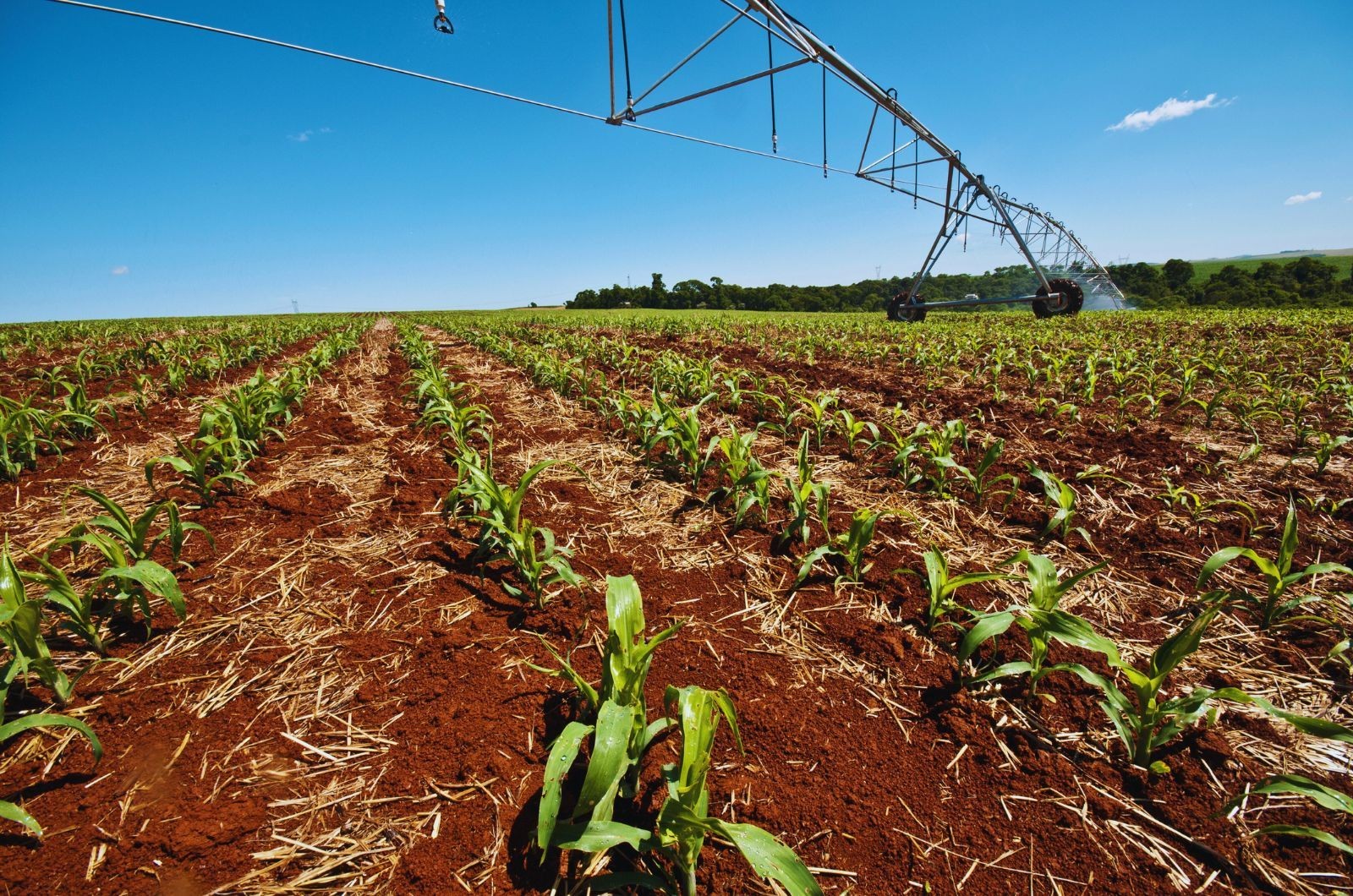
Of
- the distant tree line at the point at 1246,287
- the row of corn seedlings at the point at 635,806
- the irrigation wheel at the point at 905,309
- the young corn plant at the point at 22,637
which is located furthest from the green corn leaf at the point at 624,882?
the distant tree line at the point at 1246,287

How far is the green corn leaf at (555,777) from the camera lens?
1.06 metres

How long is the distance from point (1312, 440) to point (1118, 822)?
4.83m

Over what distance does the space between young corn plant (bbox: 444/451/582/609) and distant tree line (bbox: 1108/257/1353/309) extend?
107ft

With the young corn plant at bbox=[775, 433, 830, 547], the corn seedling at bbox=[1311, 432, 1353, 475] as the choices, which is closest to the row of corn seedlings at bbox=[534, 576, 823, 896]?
the young corn plant at bbox=[775, 433, 830, 547]

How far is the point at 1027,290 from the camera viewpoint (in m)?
26.7

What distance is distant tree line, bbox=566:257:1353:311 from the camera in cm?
2597

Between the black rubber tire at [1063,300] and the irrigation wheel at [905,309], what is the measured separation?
11.5 ft

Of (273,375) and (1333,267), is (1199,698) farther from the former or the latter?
(1333,267)

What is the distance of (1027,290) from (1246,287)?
12.7m

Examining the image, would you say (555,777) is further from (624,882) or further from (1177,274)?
(1177,274)

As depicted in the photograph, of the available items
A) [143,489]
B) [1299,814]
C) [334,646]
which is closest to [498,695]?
[334,646]

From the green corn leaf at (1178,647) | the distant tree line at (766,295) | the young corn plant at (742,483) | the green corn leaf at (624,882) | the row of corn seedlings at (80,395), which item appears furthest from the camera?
the distant tree line at (766,295)

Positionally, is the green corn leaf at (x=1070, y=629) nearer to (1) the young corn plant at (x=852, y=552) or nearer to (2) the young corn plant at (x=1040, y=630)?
(2) the young corn plant at (x=1040, y=630)

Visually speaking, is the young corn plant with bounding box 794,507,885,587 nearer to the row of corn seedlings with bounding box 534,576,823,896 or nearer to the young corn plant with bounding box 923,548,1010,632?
the young corn plant with bounding box 923,548,1010,632
